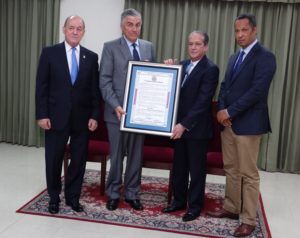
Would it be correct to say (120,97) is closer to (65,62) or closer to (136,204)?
(65,62)

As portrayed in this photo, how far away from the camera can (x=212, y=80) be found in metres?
3.23

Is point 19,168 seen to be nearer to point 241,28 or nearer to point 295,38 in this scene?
point 241,28

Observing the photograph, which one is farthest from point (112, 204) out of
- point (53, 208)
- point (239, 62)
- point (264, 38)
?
point (264, 38)

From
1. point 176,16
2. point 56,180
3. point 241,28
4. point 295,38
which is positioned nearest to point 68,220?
point 56,180

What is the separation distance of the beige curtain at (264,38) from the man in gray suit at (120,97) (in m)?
1.83

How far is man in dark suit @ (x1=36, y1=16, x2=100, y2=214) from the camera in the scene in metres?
3.22

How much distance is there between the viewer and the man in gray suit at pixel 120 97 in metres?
3.31

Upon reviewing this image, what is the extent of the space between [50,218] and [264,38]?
331 centimetres

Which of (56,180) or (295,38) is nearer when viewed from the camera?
(56,180)

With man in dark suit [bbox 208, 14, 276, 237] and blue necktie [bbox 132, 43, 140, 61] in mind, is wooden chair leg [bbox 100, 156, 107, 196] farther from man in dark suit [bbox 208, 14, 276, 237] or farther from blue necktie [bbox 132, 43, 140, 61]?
man in dark suit [bbox 208, 14, 276, 237]

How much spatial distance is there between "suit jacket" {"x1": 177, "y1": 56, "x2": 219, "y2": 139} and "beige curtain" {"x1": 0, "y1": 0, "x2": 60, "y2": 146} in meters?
2.87

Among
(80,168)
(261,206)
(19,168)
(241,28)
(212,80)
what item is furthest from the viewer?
(19,168)

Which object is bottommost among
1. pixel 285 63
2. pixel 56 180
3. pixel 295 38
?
pixel 56 180

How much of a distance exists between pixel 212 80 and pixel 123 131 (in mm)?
808
